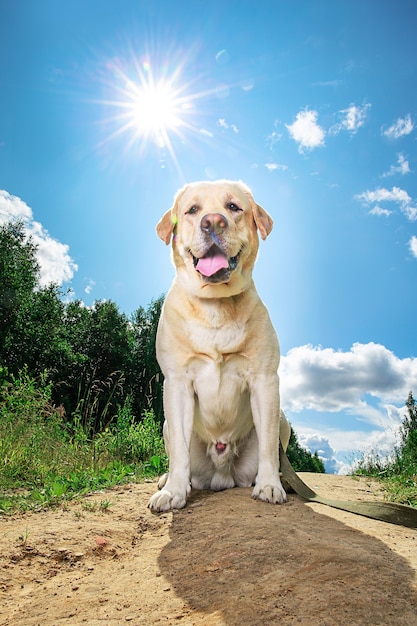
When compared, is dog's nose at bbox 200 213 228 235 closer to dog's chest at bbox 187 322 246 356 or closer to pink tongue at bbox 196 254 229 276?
pink tongue at bbox 196 254 229 276

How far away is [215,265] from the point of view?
3441mm

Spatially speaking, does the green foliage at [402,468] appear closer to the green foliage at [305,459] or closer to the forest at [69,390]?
the forest at [69,390]

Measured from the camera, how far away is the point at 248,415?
3.86m

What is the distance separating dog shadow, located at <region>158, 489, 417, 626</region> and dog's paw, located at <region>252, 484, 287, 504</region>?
0.19 metres

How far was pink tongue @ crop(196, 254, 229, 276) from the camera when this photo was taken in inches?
135

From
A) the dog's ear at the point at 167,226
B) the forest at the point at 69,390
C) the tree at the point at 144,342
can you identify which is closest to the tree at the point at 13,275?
the forest at the point at 69,390

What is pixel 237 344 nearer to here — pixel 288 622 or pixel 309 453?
pixel 288 622

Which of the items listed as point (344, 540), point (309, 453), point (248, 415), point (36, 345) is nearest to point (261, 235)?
point (248, 415)

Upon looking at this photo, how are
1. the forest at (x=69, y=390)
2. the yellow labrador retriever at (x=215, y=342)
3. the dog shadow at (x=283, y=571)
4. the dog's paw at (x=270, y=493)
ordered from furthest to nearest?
the forest at (x=69, y=390) < the yellow labrador retriever at (x=215, y=342) < the dog's paw at (x=270, y=493) < the dog shadow at (x=283, y=571)

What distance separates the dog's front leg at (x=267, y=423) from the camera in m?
3.58

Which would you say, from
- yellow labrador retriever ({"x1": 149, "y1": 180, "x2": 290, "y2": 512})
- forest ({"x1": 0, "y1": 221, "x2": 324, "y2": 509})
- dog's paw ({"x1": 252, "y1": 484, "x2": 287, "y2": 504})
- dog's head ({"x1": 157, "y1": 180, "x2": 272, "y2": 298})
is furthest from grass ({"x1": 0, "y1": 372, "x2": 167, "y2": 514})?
dog's head ({"x1": 157, "y1": 180, "x2": 272, "y2": 298})

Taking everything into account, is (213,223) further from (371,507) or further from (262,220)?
(371,507)

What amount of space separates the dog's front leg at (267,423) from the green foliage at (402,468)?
2250 mm

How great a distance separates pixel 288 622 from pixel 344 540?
98cm
